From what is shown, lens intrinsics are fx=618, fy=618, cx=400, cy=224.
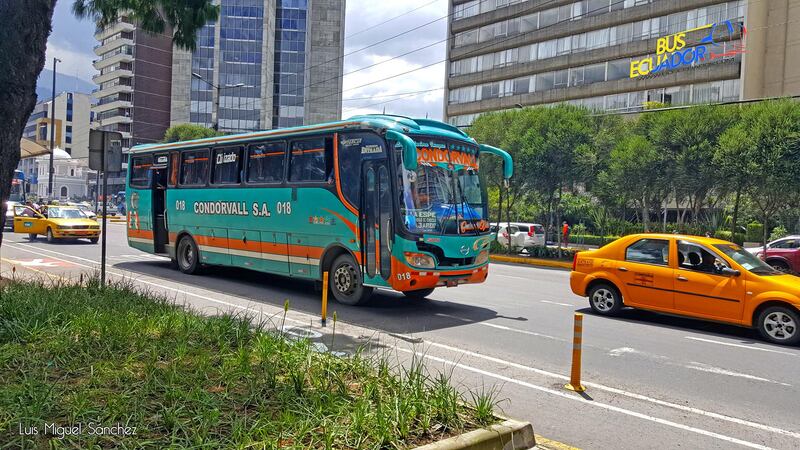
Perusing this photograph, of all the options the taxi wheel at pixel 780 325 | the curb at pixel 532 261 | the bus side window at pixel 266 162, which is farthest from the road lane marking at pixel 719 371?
the curb at pixel 532 261

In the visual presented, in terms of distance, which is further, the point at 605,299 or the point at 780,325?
the point at 605,299

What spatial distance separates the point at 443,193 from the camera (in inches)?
445

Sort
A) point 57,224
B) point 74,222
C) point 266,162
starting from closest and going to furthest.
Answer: point 266,162 → point 57,224 → point 74,222

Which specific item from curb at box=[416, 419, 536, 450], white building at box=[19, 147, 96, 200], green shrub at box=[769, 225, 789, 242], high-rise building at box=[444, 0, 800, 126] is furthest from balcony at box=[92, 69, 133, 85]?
curb at box=[416, 419, 536, 450]

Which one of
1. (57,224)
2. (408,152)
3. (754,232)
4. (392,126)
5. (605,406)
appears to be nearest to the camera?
(605,406)

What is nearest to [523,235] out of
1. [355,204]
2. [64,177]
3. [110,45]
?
[355,204]

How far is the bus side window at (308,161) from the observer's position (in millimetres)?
12507

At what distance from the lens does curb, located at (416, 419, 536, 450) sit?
14.4ft

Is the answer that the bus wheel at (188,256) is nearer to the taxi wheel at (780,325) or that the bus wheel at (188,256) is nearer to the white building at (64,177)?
the taxi wheel at (780,325)

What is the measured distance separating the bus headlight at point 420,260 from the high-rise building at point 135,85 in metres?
91.9

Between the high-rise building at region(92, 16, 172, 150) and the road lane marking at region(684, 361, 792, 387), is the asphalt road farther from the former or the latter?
the high-rise building at region(92, 16, 172, 150)

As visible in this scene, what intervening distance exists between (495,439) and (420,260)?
6328 millimetres

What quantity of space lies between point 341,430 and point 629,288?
27.4ft

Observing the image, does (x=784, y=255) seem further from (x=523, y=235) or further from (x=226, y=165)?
(x=226, y=165)
